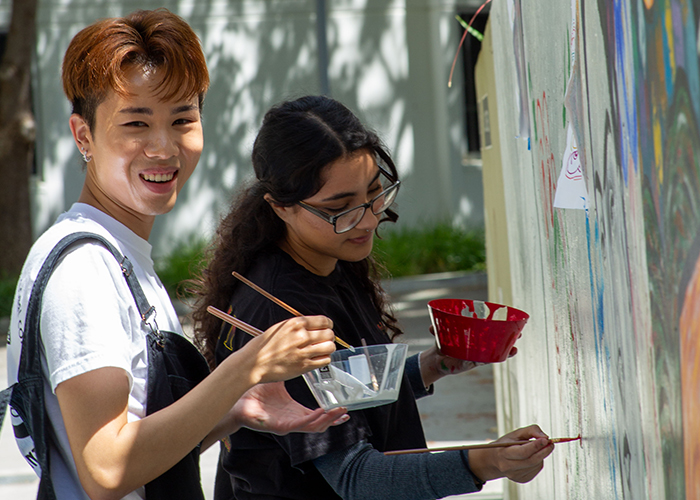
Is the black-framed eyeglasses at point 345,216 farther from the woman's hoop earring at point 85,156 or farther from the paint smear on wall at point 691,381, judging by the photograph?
the paint smear on wall at point 691,381

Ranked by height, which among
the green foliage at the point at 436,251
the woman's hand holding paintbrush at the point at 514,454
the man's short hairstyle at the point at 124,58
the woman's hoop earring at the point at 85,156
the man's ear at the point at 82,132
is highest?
the man's short hairstyle at the point at 124,58

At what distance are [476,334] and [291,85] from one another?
34.6ft

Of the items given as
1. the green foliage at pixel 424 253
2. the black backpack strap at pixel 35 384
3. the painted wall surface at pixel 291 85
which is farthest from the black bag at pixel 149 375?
the painted wall surface at pixel 291 85

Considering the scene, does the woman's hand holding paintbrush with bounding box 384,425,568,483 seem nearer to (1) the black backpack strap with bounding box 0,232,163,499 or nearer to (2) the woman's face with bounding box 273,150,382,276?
(2) the woman's face with bounding box 273,150,382,276

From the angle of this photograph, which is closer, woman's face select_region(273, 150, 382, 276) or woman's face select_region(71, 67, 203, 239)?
woman's face select_region(71, 67, 203, 239)

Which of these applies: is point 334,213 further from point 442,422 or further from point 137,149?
point 442,422

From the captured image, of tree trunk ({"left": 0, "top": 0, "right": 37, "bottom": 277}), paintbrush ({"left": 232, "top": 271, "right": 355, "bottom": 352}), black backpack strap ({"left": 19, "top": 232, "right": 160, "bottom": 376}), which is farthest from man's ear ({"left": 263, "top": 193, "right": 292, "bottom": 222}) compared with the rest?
tree trunk ({"left": 0, "top": 0, "right": 37, "bottom": 277})

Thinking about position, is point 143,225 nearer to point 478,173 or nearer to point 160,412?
point 160,412

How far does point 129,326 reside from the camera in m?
1.53

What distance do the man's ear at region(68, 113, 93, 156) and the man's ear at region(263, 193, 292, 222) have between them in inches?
18.3

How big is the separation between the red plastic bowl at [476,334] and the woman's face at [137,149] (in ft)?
2.59

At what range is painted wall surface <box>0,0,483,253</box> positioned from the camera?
11602mm

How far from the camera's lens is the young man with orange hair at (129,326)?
141 centimetres

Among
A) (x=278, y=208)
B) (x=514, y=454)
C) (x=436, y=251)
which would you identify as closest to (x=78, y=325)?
(x=278, y=208)
